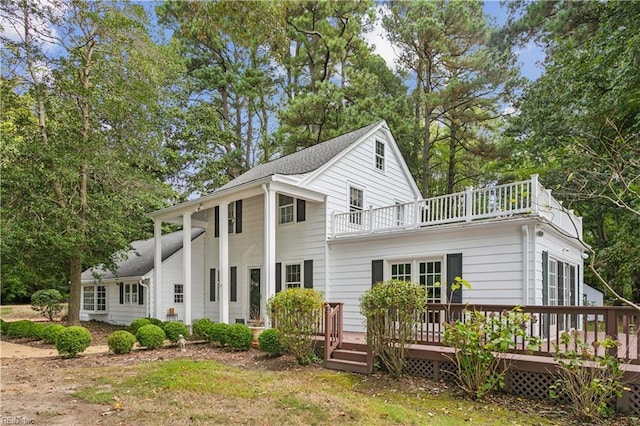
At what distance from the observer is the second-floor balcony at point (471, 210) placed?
8828 millimetres

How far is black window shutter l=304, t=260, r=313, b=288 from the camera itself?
1279 centimetres

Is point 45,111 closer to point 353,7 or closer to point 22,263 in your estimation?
point 22,263

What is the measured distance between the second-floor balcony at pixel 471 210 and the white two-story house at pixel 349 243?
3cm

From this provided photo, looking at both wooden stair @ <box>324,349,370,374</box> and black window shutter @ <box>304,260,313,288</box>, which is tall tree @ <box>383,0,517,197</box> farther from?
wooden stair @ <box>324,349,370,374</box>

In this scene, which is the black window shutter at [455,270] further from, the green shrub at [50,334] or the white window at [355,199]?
the green shrub at [50,334]

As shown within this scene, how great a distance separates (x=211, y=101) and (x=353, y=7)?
414 inches

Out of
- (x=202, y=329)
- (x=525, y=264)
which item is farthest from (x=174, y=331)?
(x=525, y=264)

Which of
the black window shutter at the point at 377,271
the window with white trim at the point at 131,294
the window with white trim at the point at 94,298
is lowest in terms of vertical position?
the window with white trim at the point at 94,298

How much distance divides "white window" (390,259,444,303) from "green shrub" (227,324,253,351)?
3.97m

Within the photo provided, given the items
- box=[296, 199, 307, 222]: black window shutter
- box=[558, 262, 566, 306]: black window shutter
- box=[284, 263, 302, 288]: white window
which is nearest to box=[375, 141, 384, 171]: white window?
box=[296, 199, 307, 222]: black window shutter

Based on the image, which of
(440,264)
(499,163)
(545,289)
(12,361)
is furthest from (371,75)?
(12,361)

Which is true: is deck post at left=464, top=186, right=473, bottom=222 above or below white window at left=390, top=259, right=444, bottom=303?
above

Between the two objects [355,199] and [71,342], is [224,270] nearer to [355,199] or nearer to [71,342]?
[71,342]

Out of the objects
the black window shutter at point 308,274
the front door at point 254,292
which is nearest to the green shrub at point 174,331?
the front door at point 254,292
